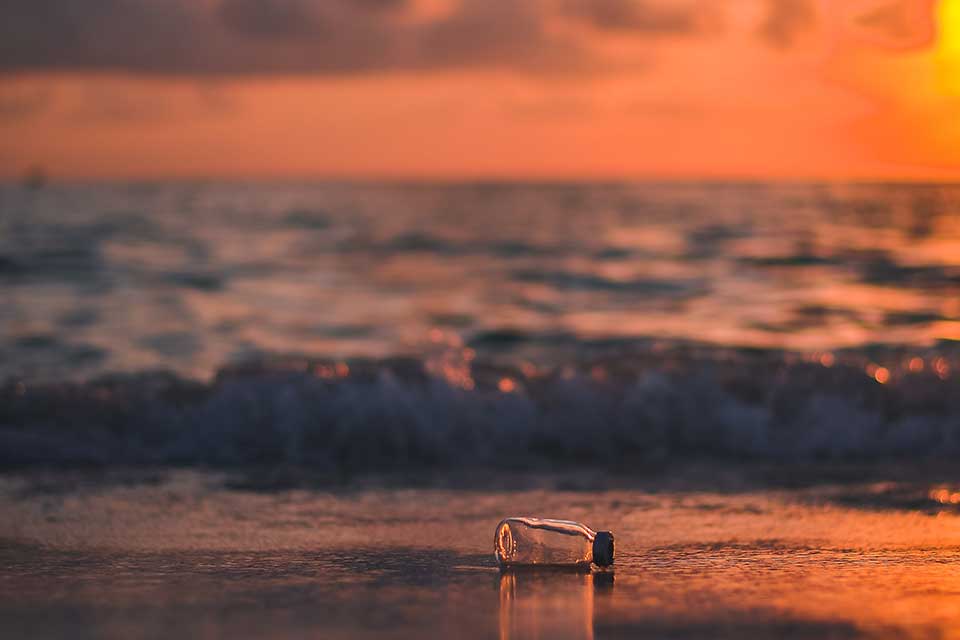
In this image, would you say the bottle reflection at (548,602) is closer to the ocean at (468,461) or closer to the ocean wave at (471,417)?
the ocean at (468,461)

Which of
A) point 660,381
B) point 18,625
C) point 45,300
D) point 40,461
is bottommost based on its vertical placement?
point 18,625

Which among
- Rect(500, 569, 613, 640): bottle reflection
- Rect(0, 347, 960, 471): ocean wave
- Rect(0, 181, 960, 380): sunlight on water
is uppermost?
Rect(0, 181, 960, 380): sunlight on water

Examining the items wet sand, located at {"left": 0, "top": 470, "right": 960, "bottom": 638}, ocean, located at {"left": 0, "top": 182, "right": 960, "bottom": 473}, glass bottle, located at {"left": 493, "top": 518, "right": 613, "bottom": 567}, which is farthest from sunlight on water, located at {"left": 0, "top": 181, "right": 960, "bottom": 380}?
glass bottle, located at {"left": 493, "top": 518, "right": 613, "bottom": 567}

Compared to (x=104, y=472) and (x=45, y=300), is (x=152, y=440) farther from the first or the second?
(x=45, y=300)

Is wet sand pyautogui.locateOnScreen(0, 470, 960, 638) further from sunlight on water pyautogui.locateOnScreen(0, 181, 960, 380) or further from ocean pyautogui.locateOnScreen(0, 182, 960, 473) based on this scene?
sunlight on water pyautogui.locateOnScreen(0, 181, 960, 380)

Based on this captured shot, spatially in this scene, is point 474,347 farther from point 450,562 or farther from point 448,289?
point 450,562

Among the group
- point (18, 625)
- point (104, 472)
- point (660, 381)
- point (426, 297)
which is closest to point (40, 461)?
point (104, 472)
